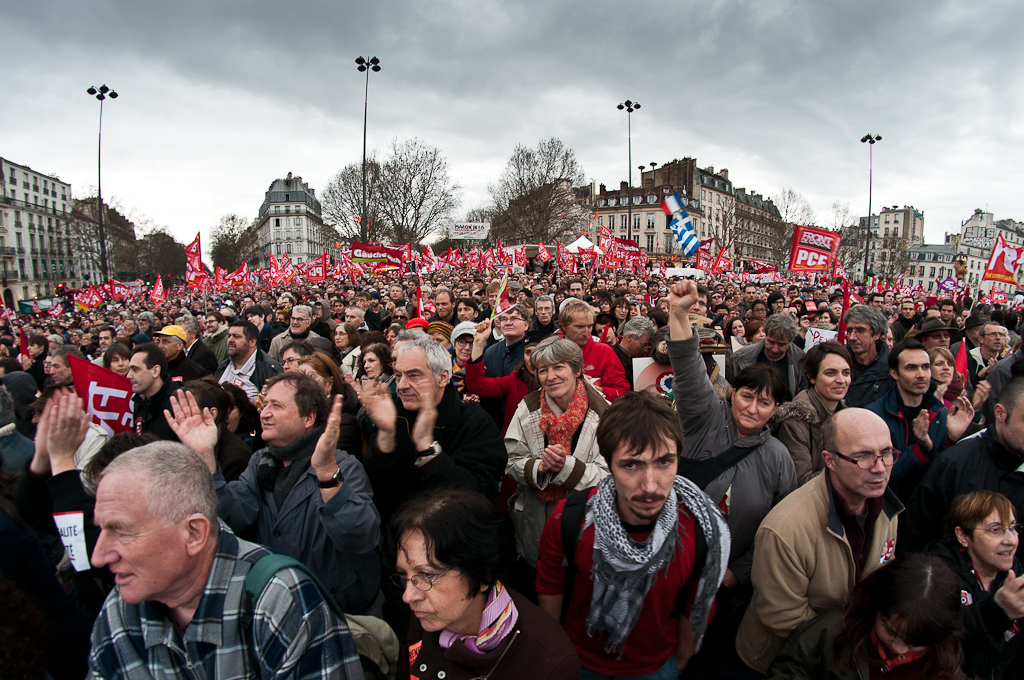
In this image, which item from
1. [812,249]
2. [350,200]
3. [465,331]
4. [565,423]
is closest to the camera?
[565,423]

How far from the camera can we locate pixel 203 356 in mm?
6395

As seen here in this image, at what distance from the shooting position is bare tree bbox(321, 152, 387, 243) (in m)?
42.9

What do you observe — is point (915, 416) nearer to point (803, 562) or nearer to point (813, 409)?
point (813, 409)

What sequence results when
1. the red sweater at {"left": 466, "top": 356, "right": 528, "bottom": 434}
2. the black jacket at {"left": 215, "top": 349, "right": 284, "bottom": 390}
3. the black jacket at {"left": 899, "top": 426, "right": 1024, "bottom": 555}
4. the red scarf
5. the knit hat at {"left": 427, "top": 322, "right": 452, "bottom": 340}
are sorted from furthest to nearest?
the knit hat at {"left": 427, "top": 322, "right": 452, "bottom": 340} → the black jacket at {"left": 215, "top": 349, "right": 284, "bottom": 390} → the red sweater at {"left": 466, "top": 356, "right": 528, "bottom": 434} → the red scarf → the black jacket at {"left": 899, "top": 426, "right": 1024, "bottom": 555}

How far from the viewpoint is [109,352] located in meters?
4.71

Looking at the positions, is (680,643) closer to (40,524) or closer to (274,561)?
(274,561)

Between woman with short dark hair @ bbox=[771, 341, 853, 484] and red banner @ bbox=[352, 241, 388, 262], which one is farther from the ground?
red banner @ bbox=[352, 241, 388, 262]

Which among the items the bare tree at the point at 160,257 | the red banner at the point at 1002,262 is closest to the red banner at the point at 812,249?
the red banner at the point at 1002,262

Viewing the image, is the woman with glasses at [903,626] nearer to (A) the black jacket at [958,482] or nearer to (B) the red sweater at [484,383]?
(A) the black jacket at [958,482]

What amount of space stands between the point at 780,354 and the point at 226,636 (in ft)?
15.6

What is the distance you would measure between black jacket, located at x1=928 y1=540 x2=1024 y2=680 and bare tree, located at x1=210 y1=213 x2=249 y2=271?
78800mm

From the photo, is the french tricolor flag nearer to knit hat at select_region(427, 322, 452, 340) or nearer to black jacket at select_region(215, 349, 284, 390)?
knit hat at select_region(427, 322, 452, 340)

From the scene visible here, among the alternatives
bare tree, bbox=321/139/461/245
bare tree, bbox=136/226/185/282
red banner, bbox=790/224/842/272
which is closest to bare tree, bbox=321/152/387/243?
bare tree, bbox=321/139/461/245

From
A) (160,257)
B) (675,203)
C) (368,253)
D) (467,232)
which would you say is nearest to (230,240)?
(160,257)
